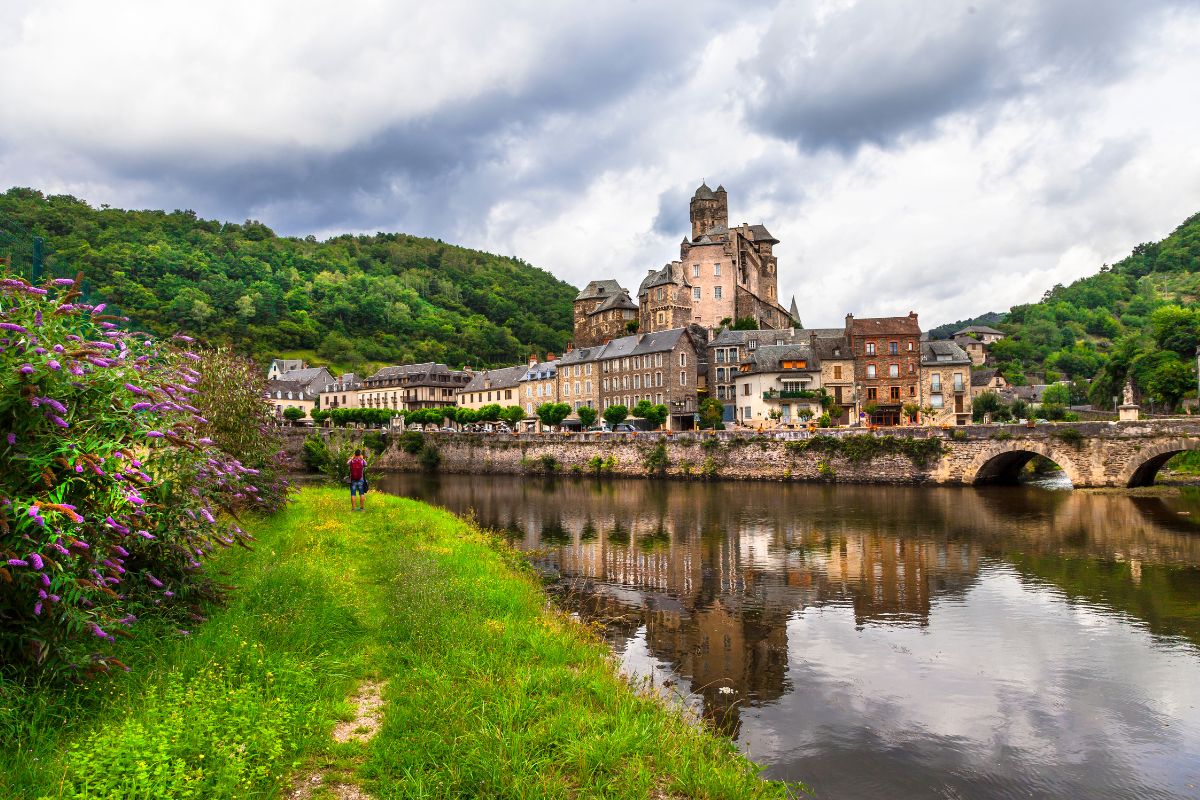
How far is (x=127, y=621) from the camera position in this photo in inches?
274

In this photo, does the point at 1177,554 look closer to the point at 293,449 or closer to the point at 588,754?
the point at 588,754

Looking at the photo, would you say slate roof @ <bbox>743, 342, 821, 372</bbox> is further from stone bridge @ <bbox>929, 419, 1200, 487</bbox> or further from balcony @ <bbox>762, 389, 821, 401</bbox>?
stone bridge @ <bbox>929, 419, 1200, 487</bbox>

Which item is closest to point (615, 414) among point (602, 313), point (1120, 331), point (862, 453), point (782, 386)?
point (782, 386)

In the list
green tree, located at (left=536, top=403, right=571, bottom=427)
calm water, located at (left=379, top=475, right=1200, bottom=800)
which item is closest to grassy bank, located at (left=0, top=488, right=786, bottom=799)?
calm water, located at (left=379, top=475, right=1200, bottom=800)

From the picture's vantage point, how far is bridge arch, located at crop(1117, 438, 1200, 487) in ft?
126

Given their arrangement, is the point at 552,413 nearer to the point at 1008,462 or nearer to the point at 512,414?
the point at 512,414

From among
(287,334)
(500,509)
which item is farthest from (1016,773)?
(287,334)

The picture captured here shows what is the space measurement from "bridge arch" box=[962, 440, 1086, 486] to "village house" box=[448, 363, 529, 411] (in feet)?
205

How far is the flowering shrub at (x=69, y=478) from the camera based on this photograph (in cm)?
595

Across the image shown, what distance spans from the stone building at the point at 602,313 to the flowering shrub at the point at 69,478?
294 feet

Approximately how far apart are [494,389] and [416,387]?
1599cm

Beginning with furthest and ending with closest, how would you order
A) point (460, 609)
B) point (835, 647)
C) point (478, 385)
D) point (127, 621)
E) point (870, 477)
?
1. point (478, 385)
2. point (870, 477)
3. point (835, 647)
4. point (460, 609)
5. point (127, 621)

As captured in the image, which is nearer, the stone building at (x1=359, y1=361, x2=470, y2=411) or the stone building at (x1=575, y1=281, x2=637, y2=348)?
the stone building at (x1=575, y1=281, x2=637, y2=348)

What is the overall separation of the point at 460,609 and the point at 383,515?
11941mm
